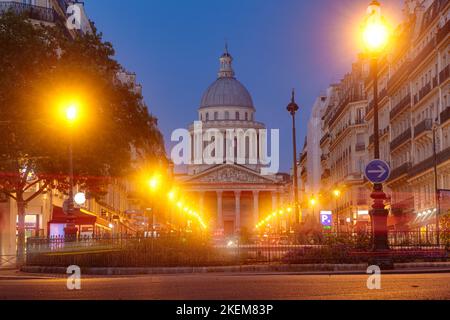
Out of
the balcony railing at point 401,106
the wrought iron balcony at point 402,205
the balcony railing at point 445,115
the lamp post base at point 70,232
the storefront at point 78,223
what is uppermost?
the balcony railing at point 401,106

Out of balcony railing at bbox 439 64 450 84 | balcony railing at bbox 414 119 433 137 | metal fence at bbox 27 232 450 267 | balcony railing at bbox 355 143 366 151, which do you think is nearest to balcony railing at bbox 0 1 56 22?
balcony railing at bbox 439 64 450 84

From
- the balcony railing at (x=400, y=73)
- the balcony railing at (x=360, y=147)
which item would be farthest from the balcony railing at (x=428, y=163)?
the balcony railing at (x=360, y=147)

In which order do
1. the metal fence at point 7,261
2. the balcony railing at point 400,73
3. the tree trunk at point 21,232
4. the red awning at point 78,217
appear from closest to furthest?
the tree trunk at point 21,232
the metal fence at point 7,261
the red awning at point 78,217
the balcony railing at point 400,73

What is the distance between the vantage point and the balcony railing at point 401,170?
7238cm

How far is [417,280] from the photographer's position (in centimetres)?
2014

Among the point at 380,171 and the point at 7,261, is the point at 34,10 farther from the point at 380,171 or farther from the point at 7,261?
the point at 380,171

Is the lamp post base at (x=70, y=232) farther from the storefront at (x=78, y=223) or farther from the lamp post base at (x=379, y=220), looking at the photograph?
the lamp post base at (x=379, y=220)

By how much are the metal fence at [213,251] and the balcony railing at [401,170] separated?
3740 centimetres

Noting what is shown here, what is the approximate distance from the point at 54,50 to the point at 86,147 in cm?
487

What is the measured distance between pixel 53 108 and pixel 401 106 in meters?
36.3

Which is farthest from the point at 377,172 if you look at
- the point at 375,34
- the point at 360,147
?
the point at 360,147

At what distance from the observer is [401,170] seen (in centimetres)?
7462

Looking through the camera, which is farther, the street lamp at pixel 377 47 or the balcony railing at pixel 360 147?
the balcony railing at pixel 360 147
